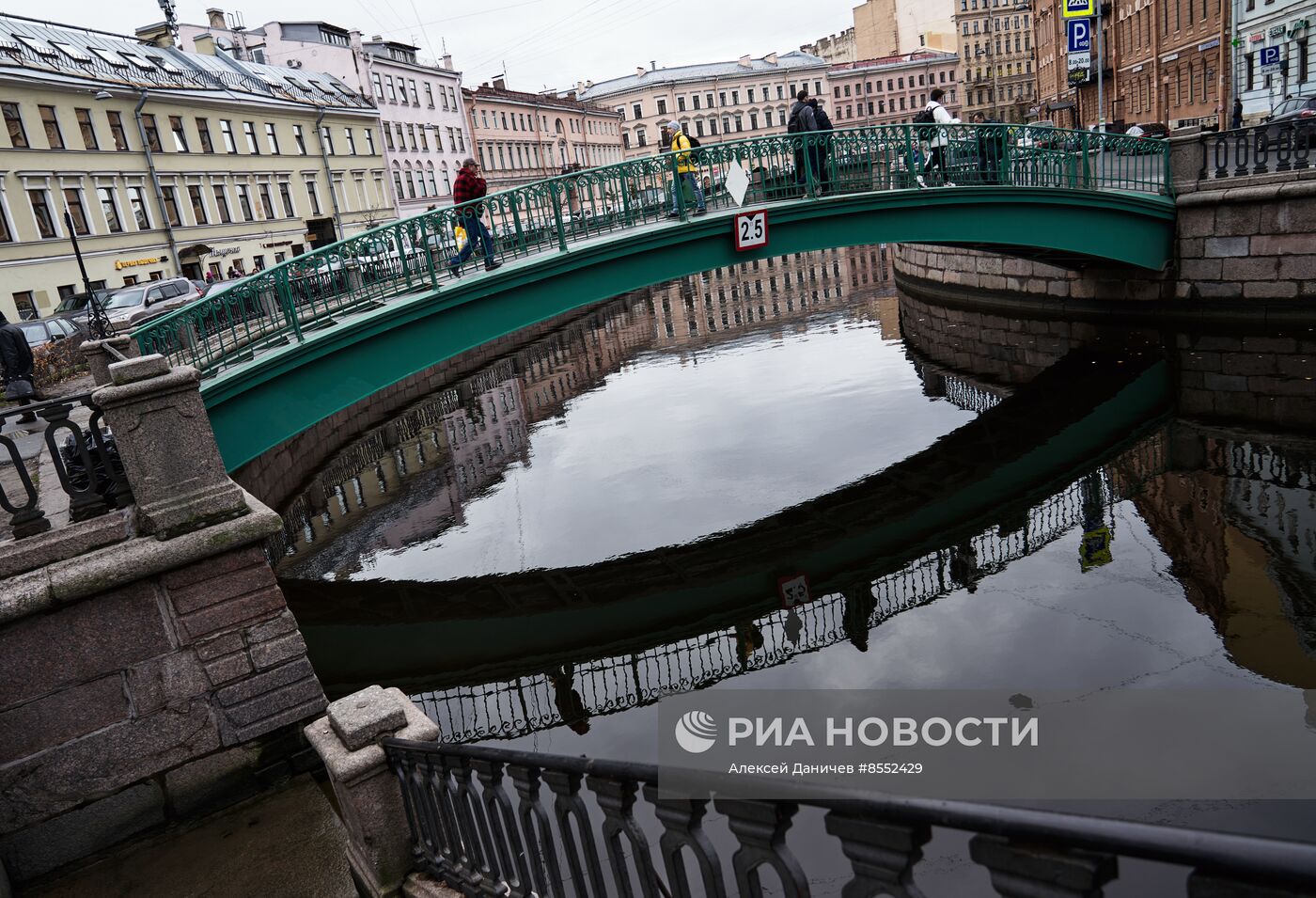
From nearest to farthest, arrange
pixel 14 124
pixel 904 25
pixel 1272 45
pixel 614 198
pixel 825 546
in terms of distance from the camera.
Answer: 1. pixel 825 546
2. pixel 614 198
3. pixel 1272 45
4. pixel 14 124
5. pixel 904 25

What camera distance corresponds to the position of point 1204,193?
16.3m

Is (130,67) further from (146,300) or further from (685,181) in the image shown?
(685,181)

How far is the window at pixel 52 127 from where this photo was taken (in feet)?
104

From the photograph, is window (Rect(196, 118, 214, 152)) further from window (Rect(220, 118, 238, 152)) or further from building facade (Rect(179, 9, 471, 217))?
building facade (Rect(179, 9, 471, 217))

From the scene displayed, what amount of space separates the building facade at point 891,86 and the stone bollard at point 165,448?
344 feet

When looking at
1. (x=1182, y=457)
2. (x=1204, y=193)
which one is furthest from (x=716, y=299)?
(x=1182, y=457)

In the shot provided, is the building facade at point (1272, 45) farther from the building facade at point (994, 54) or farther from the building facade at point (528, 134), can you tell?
the building facade at point (994, 54)

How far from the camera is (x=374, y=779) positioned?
421cm

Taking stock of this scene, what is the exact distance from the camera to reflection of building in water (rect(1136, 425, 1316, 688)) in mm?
7297

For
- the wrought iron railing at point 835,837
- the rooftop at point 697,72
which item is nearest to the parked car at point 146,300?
the wrought iron railing at point 835,837

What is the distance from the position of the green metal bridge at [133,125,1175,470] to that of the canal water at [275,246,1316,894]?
2.56 meters

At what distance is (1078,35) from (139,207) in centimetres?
3318

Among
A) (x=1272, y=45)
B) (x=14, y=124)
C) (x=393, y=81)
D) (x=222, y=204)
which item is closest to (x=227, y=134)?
(x=222, y=204)

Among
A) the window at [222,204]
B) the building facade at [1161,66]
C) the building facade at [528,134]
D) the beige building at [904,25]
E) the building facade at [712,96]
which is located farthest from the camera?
the beige building at [904,25]
